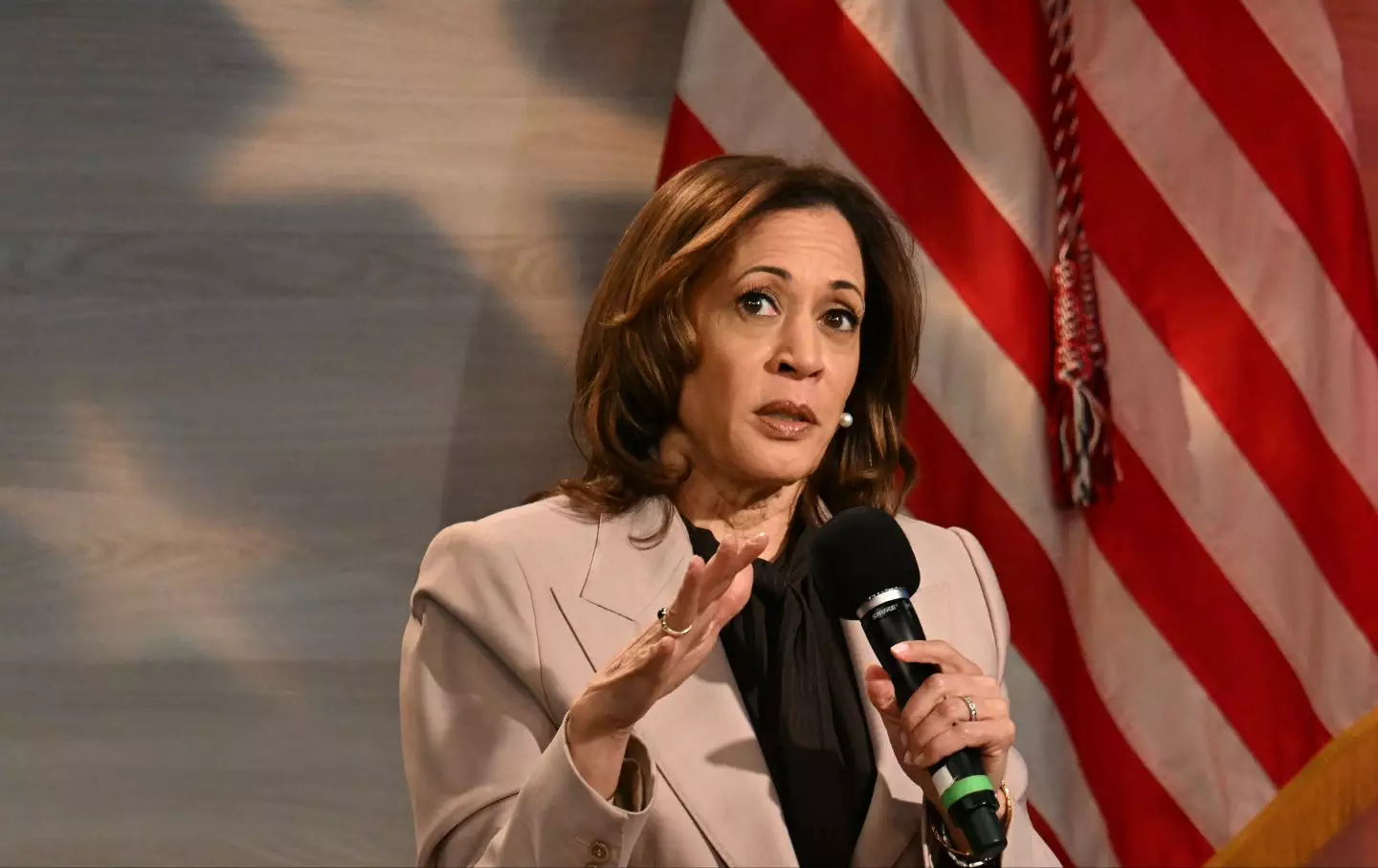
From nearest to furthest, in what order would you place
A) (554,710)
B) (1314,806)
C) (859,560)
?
(859,560)
(554,710)
(1314,806)

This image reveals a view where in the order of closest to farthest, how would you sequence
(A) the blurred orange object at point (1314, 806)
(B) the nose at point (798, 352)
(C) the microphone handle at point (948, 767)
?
(C) the microphone handle at point (948, 767) < (B) the nose at point (798, 352) < (A) the blurred orange object at point (1314, 806)

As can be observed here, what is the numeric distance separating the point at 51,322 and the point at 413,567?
20.6 inches

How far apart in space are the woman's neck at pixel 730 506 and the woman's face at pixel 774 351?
1cm

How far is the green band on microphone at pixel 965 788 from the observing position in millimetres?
845

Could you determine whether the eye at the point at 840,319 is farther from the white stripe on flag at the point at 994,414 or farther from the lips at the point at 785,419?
the white stripe on flag at the point at 994,414

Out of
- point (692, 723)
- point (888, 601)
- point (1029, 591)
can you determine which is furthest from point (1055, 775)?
point (888, 601)

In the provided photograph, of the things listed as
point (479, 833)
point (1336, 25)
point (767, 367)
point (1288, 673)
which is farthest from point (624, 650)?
point (1336, 25)

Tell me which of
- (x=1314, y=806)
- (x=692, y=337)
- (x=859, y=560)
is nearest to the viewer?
(x=859, y=560)

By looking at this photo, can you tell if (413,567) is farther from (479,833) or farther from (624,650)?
(624,650)

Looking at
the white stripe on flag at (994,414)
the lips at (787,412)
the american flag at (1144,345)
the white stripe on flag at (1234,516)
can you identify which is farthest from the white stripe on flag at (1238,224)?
the lips at (787,412)

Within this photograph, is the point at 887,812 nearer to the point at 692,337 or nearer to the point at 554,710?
the point at 554,710

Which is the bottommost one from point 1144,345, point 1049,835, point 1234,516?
point 1049,835

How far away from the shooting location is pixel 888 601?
36.3 inches

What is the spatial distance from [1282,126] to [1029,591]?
0.61 m
